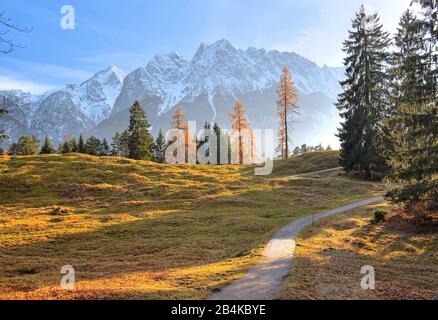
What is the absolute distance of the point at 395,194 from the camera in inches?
1101

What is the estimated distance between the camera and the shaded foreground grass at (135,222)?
14000 millimetres

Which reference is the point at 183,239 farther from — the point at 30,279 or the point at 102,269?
the point at 30,279

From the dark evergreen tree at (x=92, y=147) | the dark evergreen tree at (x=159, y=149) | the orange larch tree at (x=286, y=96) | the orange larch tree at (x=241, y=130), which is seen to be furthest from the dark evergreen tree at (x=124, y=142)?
the orange larch tree at (x=286, y=96)

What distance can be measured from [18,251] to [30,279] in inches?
348

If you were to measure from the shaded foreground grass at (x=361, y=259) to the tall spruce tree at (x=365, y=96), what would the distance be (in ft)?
60.0

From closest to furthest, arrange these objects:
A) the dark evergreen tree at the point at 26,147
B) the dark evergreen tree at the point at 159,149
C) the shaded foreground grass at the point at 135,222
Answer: the shaded foreground grass at the point at 135,222
the dark evergreen tree at the point at 159,149
the dark evergreen tree at the point at 26,147

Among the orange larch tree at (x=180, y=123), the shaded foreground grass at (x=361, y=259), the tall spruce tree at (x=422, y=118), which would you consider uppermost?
the orange larch tree at (x=180, y=123)

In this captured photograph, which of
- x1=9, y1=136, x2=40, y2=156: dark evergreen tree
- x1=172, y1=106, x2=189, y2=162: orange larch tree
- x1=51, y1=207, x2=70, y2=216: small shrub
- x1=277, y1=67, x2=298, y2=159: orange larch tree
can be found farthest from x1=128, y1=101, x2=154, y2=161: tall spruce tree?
x1=51, y1=207, x2=70, y2=216: small shrub

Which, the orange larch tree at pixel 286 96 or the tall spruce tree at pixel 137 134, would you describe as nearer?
the orange larch tree at pixel 286 96

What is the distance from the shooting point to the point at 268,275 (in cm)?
1350

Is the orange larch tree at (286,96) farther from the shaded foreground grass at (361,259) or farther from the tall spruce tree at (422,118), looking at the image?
the tall spruce tree at (422,118)

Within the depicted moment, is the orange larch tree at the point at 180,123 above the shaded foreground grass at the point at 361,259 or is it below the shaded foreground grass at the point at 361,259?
above

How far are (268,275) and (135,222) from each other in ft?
64.1

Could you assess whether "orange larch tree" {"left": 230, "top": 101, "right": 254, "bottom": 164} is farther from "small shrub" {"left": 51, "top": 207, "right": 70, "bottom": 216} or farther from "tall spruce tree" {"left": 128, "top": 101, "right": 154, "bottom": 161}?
"small shrub" {"left": 51, "top": 207, "right": 70, "bottom": 216}
